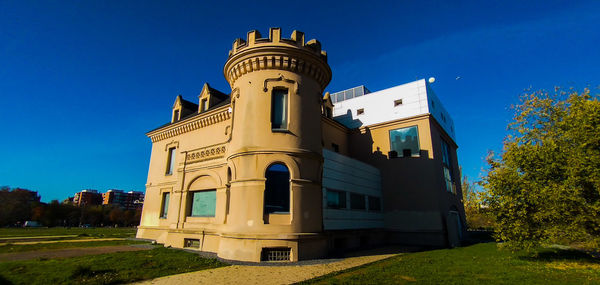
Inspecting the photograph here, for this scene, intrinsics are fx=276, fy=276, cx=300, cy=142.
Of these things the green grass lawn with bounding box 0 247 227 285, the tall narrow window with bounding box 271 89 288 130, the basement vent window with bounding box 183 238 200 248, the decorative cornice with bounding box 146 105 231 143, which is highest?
the decorative cornice with bounding box 146 105 231 143

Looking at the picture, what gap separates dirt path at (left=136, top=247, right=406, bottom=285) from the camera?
9258 millimetres

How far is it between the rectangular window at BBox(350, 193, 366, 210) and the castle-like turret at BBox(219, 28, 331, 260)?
577cm

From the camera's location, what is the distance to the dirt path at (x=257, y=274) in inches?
364

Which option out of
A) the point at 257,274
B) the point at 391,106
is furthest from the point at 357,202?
the point at 257,274

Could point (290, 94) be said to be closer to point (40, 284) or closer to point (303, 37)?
point (303, 37)

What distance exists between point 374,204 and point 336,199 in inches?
250

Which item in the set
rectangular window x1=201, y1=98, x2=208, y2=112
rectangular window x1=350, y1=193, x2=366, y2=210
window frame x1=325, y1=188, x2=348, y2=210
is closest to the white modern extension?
rectangular window x1=350, y1=193, x2=366, y2=210

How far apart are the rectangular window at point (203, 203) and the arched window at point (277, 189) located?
620 cm

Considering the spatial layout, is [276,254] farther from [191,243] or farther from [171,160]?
[171,160]

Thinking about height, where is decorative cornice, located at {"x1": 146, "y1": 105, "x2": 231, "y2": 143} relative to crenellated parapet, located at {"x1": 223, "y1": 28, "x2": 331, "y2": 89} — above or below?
below

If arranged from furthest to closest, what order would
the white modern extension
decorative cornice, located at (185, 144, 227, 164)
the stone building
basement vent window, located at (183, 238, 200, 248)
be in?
the white modern extension
decorative cornice, located at (185, 144, 227, 164)
basement vent window, located at (183, 238, 200, 248)
the stone building

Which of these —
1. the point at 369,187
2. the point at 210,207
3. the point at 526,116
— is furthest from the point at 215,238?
the point at 526,116

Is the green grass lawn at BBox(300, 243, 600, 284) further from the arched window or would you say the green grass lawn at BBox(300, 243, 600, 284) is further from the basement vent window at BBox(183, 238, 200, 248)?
the basement vent window at BBox(183, 238, 200, 248)

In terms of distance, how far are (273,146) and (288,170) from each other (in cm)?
153
